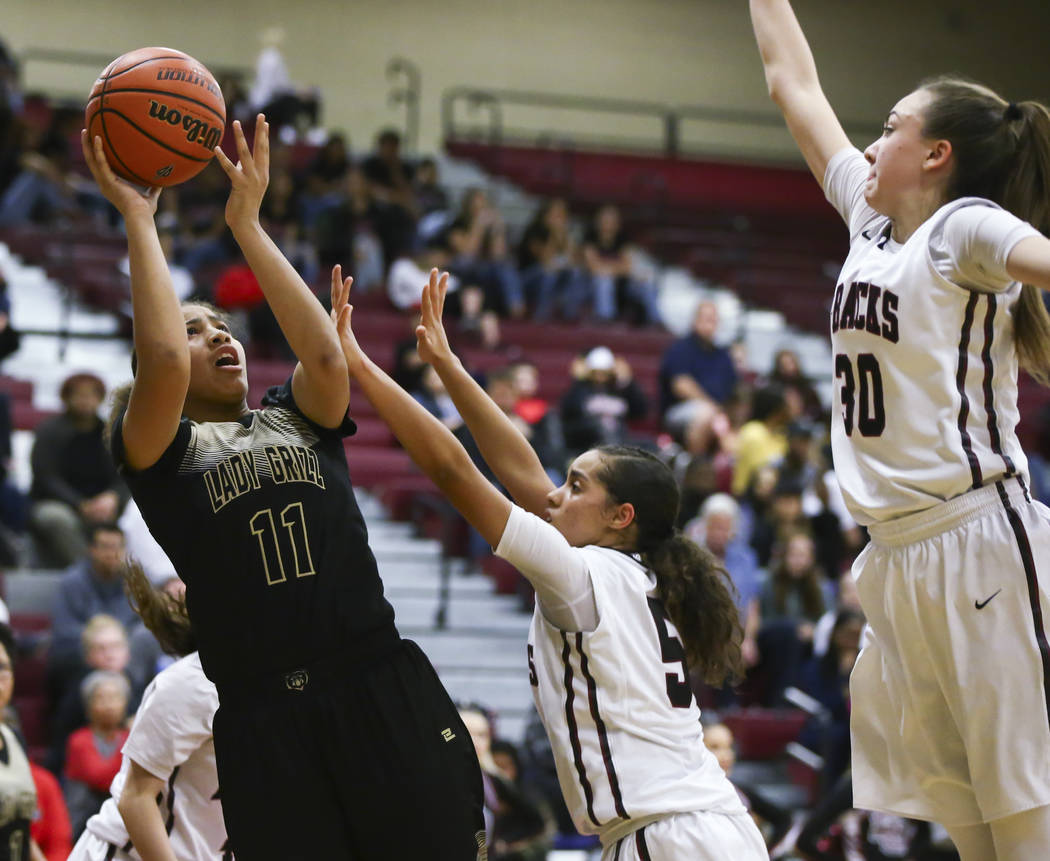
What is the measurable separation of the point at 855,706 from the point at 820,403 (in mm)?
8726

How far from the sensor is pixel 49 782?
5512mm

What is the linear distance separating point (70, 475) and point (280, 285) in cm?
590

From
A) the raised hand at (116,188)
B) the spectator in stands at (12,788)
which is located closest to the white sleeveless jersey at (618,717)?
the raised hand at (116,188)

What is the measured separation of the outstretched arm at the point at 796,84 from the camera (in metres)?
3.75

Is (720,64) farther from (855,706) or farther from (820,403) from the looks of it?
(855,706)

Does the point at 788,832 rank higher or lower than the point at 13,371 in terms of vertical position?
lower

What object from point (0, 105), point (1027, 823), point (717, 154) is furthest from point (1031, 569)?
point (717, 154)

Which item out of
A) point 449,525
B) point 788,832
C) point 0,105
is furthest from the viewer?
point 0,105

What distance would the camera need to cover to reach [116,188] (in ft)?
10.3

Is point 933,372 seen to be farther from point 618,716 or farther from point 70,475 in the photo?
point 70,475

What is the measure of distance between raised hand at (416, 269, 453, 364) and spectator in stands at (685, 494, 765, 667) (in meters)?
5.35

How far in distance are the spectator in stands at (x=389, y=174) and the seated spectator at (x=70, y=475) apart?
613 centimetres

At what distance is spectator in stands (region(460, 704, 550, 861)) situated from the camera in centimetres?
660

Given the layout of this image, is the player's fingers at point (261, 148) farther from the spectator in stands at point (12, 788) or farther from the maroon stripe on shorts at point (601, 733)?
the spectator in stands at point (12, 788)
